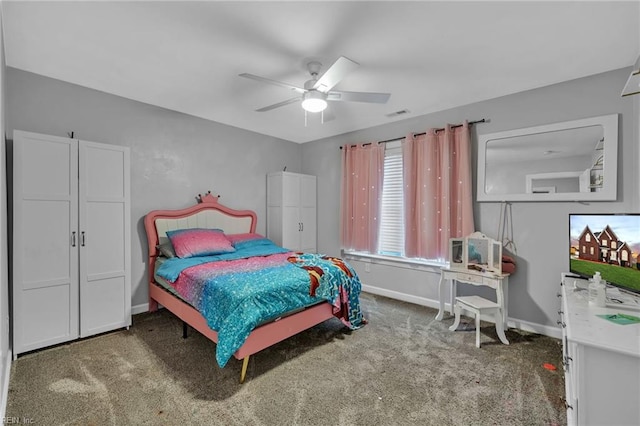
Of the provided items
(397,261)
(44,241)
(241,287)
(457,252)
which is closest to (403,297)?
(397,261)

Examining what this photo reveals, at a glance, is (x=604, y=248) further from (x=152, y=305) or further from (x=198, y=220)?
(x=152, y=305)

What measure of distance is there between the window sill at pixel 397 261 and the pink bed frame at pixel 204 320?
1612mm

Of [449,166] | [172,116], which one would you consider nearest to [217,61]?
[172,116]

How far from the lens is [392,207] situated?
420cm

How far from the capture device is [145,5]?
6.02 feet

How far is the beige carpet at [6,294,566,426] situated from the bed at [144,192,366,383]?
25 centimetres

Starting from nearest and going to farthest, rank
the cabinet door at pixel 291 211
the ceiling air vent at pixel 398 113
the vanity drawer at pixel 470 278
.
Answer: the vanity drawer at pixel 470 278 < the ceiling air vent at pixel 398 113 < the cabinet door at pixel 291 211

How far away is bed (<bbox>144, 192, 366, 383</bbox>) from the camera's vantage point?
7.02ft

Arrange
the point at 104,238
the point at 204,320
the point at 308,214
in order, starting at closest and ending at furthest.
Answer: the point at 204,320 < the point at 104,238 < the point at 308,214

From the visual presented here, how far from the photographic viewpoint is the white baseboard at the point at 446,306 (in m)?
2.88

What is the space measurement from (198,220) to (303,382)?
268 centimetres

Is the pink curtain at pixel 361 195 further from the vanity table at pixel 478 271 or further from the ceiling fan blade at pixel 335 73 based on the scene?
the ceiling fan blade at pixel 335 73

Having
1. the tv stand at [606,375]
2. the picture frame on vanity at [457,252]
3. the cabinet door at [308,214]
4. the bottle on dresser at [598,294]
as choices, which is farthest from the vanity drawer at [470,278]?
the cabinet door at [308,214]

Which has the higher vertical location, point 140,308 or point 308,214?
point 308,214
